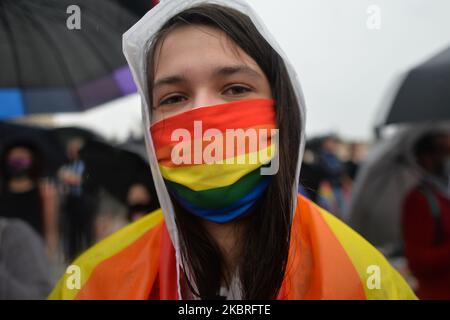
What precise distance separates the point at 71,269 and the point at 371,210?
2431 mm

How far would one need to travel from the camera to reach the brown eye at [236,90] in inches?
53.7

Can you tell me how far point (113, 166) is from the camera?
2.43 meters

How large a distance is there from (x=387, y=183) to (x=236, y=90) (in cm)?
266

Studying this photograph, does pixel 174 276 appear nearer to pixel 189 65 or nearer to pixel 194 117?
pixel 194 117

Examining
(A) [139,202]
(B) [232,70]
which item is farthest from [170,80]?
(A) [139,202]

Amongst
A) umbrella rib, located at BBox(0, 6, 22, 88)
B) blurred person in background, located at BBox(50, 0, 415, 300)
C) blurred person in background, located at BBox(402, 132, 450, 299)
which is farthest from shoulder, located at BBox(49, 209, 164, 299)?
blurred person in background, located at BBox(402, 132, 450, 299)

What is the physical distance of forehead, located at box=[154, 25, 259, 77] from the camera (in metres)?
1.34

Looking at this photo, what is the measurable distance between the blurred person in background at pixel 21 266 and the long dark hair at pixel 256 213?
0.81 meters

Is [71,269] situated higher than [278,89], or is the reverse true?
[278,89]

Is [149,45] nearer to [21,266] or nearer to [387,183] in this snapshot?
[21,266]

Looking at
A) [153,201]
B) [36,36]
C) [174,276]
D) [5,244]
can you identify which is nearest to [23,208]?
[5,244]

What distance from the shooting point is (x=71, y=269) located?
5.19 feet

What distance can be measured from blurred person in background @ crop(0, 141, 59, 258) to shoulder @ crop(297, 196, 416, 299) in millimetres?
2024

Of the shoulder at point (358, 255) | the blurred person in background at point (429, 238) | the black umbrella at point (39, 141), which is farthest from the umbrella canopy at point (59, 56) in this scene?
the blurred person in background at point (429, 238)
